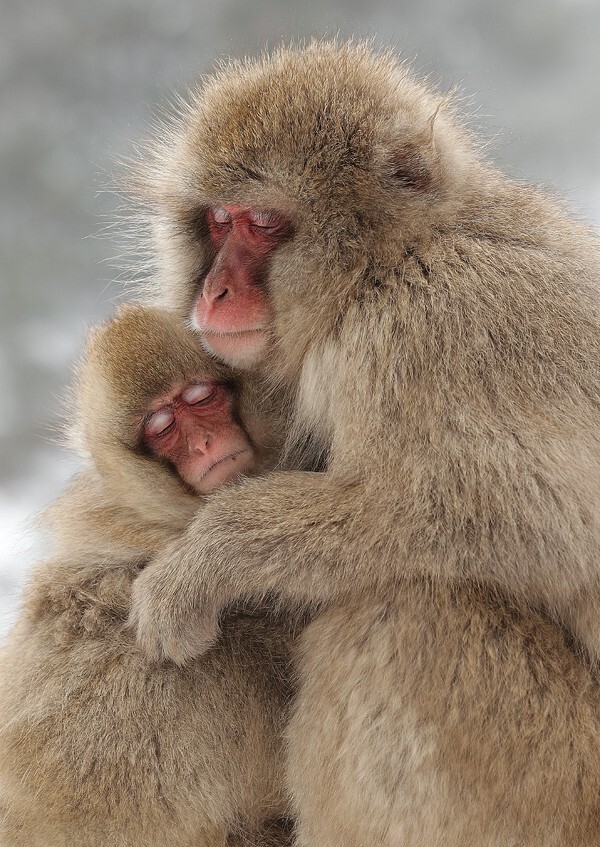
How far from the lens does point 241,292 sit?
2633 millimetres

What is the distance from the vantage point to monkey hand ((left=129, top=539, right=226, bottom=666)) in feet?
7.79

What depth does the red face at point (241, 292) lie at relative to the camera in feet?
8.52

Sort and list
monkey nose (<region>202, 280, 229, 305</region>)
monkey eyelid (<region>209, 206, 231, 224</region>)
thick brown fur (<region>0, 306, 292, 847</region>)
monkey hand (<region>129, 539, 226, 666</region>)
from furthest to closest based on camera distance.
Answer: monkey eyelid (<region>209, 206, 231, 224</region>), monkey nose (<region>202, 280, 229, 305</region>), thick brown fur (<region>0, 306, 292, 847</region>), monkey hand (<region>129, 539, 226, 666</region>)

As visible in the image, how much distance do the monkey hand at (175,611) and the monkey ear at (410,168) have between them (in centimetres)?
116

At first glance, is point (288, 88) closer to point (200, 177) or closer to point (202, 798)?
point (200, 177)

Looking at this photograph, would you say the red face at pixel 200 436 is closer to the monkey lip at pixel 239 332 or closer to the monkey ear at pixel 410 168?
the monkey lip at pixel 239 332

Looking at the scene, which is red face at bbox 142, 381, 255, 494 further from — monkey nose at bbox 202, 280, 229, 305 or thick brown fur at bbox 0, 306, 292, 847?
monkey nose at bbox 202, 280, 229, 305

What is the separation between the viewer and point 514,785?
216 centimetres

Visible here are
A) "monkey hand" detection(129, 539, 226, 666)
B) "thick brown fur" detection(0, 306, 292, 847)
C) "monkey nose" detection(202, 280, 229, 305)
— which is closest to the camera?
"monkey hand" detection(129, 539, 226, 666)

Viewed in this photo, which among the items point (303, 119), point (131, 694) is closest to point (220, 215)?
point (303, 119)

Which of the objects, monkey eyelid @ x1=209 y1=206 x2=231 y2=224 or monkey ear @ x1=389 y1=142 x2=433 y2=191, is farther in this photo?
monkey eyelid @ x1=209 y1=206 x2=231 y2=224

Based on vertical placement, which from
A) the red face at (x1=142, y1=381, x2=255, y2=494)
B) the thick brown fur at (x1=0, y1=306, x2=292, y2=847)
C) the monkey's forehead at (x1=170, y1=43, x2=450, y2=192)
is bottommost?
the thick brown fur at (x1=0, y1=306, x2=292, y2=847)

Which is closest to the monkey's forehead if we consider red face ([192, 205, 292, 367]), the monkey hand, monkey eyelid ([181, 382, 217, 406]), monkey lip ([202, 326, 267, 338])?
red face ([192, 205, 292, 367])

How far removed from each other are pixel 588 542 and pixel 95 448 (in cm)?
161
